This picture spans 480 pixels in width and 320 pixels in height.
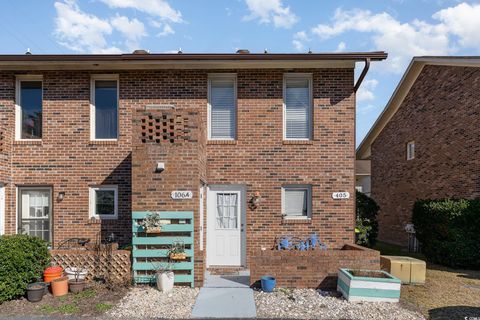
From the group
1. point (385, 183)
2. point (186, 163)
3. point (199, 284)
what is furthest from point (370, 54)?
point (385, 183)

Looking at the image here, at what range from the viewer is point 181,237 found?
7691 millimetres

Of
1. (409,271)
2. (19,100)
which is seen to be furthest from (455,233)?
(19,100)

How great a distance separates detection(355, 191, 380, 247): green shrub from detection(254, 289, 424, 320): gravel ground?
4273 mm

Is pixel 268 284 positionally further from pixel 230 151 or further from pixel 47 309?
pixel 47 309

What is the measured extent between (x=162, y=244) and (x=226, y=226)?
7.24 feet

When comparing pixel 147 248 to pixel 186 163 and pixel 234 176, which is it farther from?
pixel 234 176

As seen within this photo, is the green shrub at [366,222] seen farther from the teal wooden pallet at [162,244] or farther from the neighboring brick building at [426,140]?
the teal wooden pallet at [162,244]

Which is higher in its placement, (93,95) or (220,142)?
(93,95)

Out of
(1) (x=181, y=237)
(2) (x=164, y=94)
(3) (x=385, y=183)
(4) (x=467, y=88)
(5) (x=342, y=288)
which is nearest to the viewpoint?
(5) (x=342, y=288)

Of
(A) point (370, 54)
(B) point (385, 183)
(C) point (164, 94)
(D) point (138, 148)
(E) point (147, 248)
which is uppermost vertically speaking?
(A) point (370, 54)

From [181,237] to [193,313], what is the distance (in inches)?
73.3

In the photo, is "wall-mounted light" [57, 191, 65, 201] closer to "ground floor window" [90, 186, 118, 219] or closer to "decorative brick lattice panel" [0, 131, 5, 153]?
"ground floor window" [90, 186, 118, 219]

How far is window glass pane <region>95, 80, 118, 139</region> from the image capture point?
31.6 feet

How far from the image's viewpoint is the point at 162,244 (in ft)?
25.2
